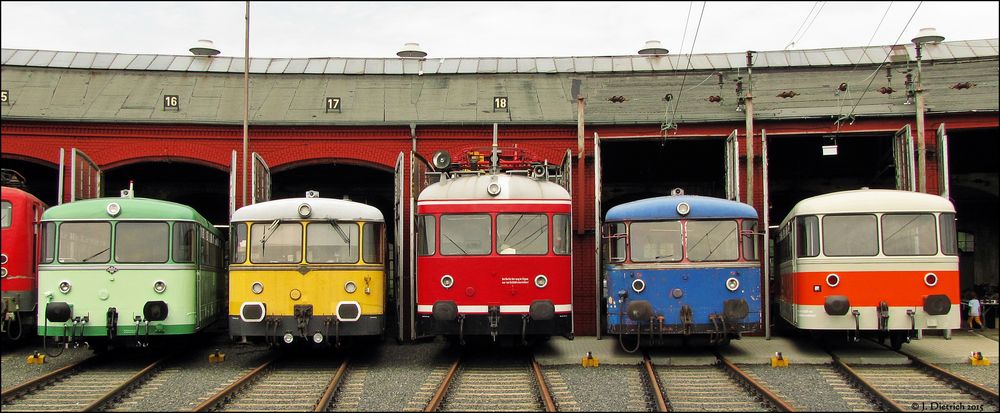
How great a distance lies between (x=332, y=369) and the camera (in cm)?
1414

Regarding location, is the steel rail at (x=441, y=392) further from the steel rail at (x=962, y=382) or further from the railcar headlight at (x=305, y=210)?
the steel rail at (x=962, y=382)

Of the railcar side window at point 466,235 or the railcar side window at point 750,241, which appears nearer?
the railcar side window at point 466,235

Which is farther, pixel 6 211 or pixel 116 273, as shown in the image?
pixel 6 211

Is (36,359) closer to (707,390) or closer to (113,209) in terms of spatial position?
(113,209)

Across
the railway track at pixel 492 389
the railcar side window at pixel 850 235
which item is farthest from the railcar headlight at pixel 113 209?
the railcar side window at pixel 850 235

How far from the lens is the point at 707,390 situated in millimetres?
12000

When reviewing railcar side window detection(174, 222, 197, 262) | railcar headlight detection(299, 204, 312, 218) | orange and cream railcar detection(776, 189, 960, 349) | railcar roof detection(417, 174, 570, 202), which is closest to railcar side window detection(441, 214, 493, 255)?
railcar roof detection(417, 174, 570, 202)

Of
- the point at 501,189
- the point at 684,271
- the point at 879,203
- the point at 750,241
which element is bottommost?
the point at 684,271

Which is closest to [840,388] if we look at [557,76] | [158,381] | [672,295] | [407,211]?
[672,295]

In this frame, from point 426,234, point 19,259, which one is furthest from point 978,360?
point 19,259

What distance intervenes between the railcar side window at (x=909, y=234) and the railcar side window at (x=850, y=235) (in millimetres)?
180

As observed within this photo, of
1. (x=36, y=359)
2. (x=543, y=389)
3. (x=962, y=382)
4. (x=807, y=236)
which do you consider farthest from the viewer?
(x=36, y=359)

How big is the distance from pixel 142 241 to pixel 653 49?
18.5 meters

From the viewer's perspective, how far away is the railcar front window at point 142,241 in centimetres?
1388
